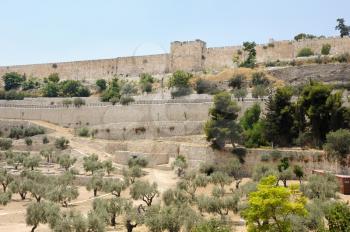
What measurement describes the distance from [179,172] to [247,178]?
4.22 meters

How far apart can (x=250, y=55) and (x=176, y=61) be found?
9.34 meters

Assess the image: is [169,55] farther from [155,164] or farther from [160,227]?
[160,227]

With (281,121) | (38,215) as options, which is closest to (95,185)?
(38,215)

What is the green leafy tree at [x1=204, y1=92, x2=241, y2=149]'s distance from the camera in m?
29.3

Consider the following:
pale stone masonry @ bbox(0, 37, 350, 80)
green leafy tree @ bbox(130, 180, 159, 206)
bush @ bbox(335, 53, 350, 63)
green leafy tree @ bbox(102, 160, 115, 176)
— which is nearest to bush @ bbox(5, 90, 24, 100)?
pale stone masonry @ bbox(0, 37, 350, 80)

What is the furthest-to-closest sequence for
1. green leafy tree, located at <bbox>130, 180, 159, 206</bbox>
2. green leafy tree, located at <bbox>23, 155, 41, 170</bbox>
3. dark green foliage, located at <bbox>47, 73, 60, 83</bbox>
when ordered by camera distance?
dark green foliage, located at <bbox>47, 73, 60, 83</bbox>, green leafy tree, located at <bbox>23, 155, 41, 170</bbox>, green leafy tree, located at <bbox>130, 180, 159, 206</bbox>

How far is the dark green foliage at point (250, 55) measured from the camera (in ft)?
161

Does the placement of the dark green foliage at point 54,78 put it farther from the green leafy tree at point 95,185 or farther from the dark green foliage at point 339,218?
the dark green foliage at point 339,218

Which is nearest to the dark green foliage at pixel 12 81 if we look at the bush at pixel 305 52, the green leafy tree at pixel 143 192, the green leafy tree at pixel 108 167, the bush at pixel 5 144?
the bush at pixel 5 144

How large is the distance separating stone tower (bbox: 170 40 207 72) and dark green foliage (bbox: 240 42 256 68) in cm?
519

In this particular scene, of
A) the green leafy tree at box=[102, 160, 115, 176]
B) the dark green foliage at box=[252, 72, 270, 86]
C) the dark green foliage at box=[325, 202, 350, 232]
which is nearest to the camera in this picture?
the dark green foliage at box=[325, 202, 350, 232]

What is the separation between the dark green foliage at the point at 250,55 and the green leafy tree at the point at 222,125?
18.2 meters

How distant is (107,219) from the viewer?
59.6 feet

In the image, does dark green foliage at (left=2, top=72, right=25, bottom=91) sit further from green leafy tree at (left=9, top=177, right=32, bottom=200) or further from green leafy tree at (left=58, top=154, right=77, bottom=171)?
green leafy tree at (left=9, top=177, right=32, bottom=200)
